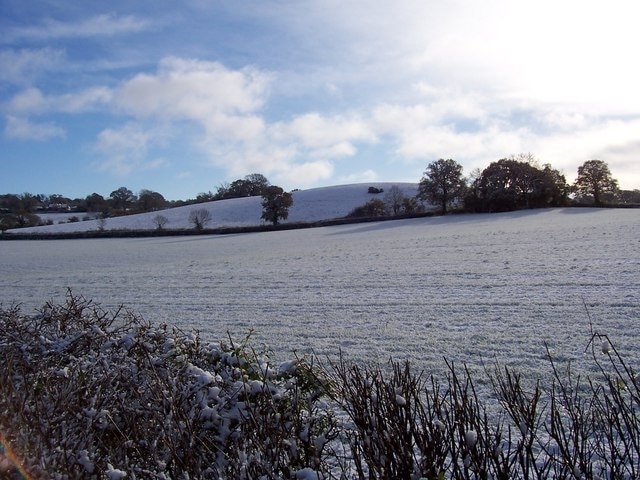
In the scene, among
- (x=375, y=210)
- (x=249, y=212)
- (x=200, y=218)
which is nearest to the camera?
(x=375, y=210)

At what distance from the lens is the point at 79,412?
3.97 metres

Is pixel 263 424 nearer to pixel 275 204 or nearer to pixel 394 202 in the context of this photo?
pixel 275 204

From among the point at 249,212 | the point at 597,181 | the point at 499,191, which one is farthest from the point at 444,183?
the point at 249,212

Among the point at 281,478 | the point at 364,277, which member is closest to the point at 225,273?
the point at 364,277

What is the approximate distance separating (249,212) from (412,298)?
6650cm

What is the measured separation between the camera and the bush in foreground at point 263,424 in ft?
8.96

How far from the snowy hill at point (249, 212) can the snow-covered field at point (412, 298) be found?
4921 centimetres

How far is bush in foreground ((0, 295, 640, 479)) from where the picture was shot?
8.96 feet

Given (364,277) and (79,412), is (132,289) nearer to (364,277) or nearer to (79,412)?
(364,277)

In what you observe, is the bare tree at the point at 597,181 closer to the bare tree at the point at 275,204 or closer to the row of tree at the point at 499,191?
the row of tree at the point at 499,191

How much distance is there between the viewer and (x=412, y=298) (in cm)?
1170

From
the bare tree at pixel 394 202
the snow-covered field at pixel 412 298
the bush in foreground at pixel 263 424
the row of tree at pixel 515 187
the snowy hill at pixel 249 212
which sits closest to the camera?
the bush in foreground at pixel 263 424

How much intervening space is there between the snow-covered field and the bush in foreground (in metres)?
2.32

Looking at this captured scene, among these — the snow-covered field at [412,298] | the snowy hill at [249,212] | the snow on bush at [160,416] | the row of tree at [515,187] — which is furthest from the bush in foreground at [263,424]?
the snowy hill at [249,212]
